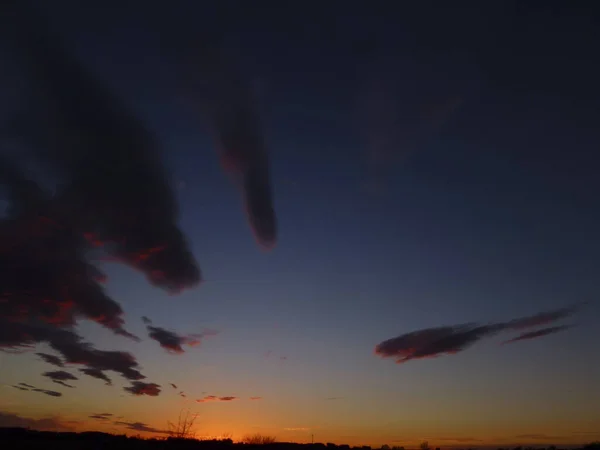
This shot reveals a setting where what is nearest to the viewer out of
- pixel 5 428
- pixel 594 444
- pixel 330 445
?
pixel 5 428

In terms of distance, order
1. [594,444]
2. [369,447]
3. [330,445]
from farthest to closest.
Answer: [369,447] < [330,445] < [594,444]

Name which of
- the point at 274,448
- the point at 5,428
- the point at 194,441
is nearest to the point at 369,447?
the point at 274,448

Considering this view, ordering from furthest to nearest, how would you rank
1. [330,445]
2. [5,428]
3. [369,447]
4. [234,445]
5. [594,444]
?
[369,447]
[330,445]
[594,444]
[234,445]
[5,428]

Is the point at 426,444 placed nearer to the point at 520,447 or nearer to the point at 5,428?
the point at 520,447

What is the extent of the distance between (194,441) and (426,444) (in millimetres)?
30940

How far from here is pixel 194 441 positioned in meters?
36.3

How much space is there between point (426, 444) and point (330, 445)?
13.8 meters

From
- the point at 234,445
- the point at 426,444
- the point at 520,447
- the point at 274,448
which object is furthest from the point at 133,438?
the point at 520,447

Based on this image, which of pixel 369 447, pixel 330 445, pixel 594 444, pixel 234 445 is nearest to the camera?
pixel 234 445

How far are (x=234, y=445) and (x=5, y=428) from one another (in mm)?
Result: 17651

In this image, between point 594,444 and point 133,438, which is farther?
point 594,444

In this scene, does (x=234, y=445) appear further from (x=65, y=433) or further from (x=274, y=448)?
(x=65, y=433)

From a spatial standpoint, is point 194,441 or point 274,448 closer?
point 194,441

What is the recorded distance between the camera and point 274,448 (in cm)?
4003
